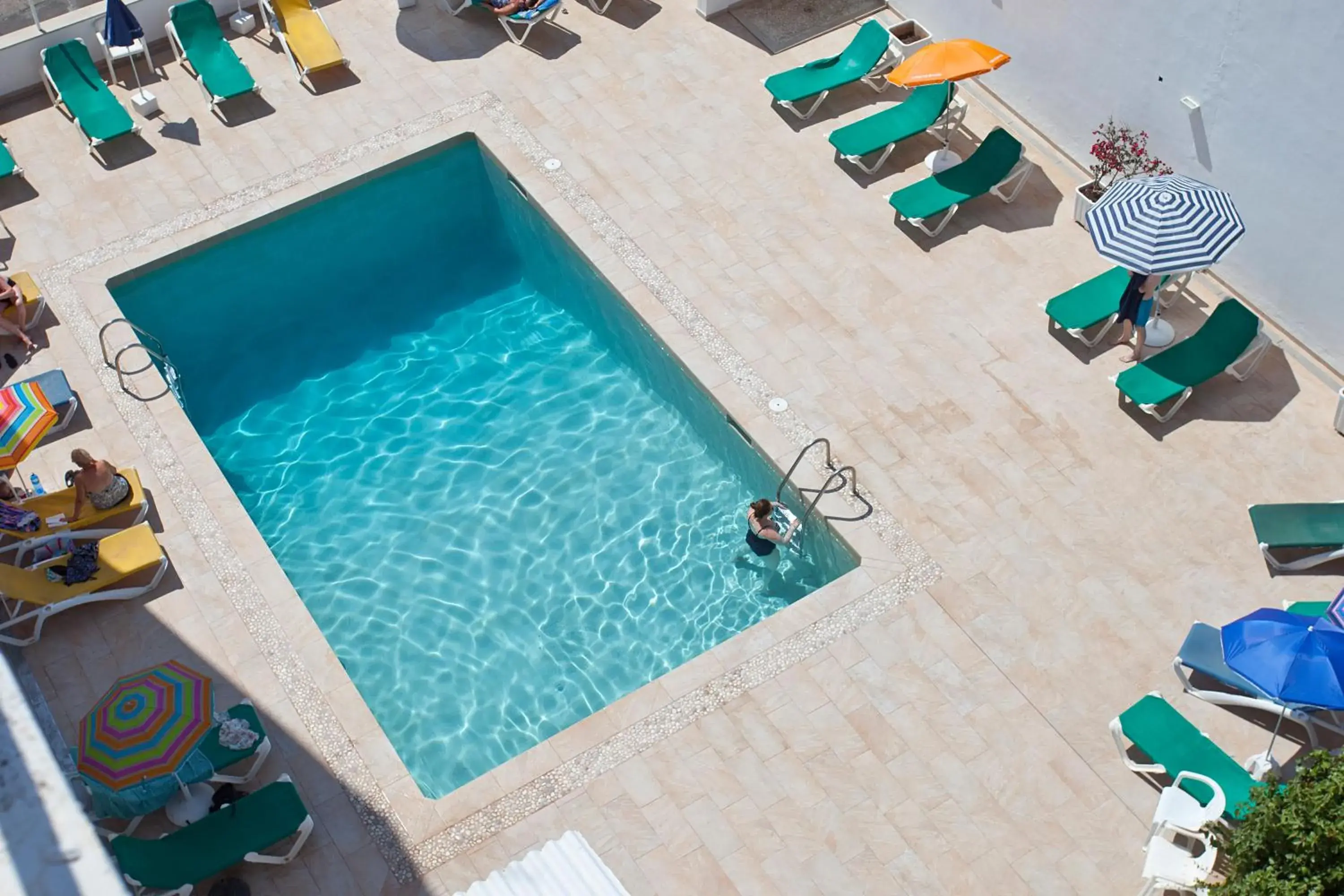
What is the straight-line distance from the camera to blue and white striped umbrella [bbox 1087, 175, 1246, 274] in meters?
13.2

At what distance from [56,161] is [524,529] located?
7.53m

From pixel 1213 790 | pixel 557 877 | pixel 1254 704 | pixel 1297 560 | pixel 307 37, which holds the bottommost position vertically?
pixel 1213 790

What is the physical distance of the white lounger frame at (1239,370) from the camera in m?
13.8

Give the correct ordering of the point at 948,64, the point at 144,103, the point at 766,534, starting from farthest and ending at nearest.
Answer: the point at 144,103
the point at 948,64
the point at 766,534

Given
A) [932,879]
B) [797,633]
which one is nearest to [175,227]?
[797,633]

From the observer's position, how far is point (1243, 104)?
13773mm

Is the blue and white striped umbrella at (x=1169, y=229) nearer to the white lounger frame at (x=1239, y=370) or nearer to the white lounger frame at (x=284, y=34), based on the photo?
the white lounger frame at (x=1239, y=370)

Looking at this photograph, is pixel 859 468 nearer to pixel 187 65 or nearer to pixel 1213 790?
pixel 1213 790

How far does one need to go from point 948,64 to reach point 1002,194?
156 centimetres

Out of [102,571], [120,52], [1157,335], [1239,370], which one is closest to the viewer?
[102,571]

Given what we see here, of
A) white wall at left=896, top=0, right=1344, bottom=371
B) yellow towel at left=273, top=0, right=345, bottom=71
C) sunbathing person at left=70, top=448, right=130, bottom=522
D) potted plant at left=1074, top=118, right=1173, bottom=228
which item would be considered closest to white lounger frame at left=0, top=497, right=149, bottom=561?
sunbathing person at left=70, top=448, right=130, bottom=522

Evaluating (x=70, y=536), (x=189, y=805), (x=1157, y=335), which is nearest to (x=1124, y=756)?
(x=1157, y=335)

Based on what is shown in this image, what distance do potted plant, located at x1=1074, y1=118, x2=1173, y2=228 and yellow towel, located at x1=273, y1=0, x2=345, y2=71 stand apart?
890cm

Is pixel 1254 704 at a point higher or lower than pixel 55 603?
lower
